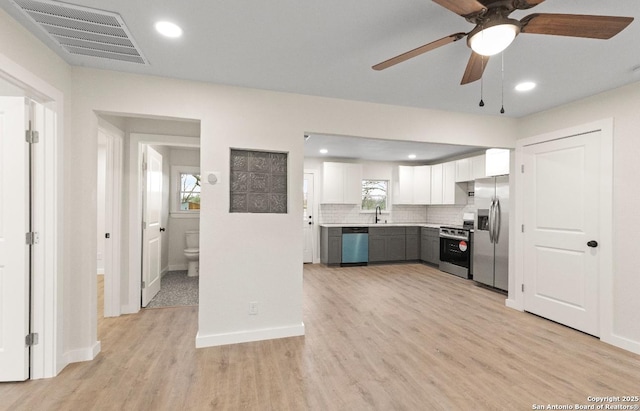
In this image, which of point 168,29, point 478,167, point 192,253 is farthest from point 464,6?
point 192,253

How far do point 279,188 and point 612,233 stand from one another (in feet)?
10.5

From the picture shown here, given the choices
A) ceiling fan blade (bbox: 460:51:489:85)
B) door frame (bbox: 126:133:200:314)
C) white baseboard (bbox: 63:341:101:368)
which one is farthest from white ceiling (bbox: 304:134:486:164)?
white baseboard (bbox: 63:341:101:368)

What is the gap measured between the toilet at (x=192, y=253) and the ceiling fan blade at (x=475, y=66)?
469 centimetres

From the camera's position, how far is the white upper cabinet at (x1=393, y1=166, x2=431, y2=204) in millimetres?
7040

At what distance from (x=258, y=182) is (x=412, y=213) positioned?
541 cm

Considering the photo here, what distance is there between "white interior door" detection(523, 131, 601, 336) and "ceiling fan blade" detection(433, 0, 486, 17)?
8.70ft

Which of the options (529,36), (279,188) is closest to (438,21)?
(529,36)

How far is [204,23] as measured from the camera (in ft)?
6.17

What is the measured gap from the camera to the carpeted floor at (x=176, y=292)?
12.8 feet

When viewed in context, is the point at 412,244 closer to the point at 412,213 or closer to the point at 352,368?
the point at 412,213

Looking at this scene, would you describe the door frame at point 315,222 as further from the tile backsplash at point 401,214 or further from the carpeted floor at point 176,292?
the carpeted floor at point 176,292

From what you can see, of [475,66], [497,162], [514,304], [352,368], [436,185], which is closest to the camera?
[475,66]

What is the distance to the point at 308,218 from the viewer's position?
6.84 metres

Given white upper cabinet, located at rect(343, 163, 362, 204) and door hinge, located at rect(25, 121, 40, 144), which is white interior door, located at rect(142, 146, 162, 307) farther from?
white upper cabinet, located at rect(343, 163, 362, 204)
